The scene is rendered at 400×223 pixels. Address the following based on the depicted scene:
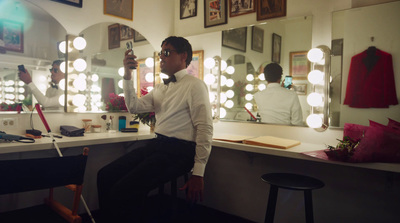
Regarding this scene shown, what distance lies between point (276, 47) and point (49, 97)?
1.94 meters

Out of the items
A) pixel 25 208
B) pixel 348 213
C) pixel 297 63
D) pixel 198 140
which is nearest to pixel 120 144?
pixel 25 208

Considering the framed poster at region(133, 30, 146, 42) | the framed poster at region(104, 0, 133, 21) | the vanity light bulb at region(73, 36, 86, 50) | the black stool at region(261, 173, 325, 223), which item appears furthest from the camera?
the framed poster at region(133, 30, 146, 42)

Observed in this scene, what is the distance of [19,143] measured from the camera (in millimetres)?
1778

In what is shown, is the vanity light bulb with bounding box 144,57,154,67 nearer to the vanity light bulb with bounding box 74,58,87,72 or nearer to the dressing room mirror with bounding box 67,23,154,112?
the dressing room mirror with bounding box 67,23,154,112

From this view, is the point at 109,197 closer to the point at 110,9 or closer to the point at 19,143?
the point at 19,143

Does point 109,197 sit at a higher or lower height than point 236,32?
lower

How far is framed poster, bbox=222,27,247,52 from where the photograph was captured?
2656mm

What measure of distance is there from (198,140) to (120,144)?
143 cm

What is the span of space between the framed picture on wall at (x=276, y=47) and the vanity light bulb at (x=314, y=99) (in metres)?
0.40

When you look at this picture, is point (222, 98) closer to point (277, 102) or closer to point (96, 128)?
point (277, 102)

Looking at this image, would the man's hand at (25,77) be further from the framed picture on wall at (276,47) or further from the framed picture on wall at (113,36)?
the framed picture on wall at (276,47)

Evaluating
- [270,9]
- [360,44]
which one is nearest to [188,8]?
[270,9]

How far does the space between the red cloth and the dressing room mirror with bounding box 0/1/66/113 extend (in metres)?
2.34

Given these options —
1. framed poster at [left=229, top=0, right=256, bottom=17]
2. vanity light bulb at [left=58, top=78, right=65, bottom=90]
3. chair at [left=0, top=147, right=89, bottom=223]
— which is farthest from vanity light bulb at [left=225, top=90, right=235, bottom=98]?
chair at [left=0, top=147, right=89, bottom=223]
